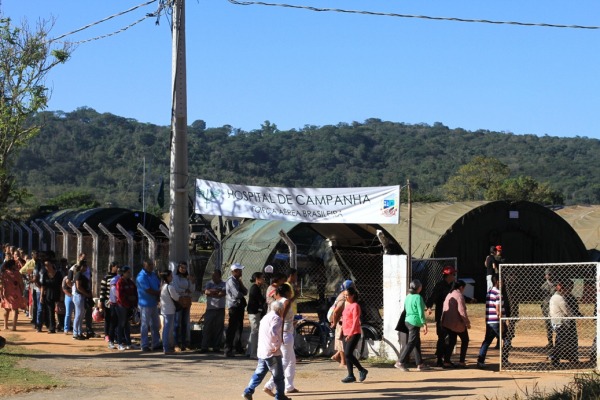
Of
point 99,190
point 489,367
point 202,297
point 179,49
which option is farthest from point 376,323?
point 99,190

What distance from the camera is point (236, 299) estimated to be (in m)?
16.0

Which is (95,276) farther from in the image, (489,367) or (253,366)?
(489,367)

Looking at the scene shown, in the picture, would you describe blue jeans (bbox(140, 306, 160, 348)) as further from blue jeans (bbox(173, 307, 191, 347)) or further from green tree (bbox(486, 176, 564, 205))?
Answer: green tree (bbox(486, 176, 564, 205))

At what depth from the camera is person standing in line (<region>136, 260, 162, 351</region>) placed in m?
16.8

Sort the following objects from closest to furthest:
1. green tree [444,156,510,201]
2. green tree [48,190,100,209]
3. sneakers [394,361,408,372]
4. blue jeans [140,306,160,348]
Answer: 1. sneakers [394,361,408,372]
2. blue jeans [140,306,160,348]
3. green tree [48,190,100,209]
4. green tree [444,156,510,201]

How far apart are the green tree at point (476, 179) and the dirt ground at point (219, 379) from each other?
5076 cm

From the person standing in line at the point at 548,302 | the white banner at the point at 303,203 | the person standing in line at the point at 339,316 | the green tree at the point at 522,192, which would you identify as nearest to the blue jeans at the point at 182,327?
the white banner at the point at 303,203

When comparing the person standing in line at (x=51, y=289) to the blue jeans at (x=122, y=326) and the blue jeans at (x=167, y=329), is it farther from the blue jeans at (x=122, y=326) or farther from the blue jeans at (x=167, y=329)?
the blue jeans at (x=167, y=329)

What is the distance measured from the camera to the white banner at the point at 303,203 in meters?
16.3

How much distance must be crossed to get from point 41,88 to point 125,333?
20.7ft

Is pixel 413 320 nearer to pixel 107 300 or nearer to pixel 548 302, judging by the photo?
pixel 548 302

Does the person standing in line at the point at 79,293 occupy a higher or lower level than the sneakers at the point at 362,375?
higher

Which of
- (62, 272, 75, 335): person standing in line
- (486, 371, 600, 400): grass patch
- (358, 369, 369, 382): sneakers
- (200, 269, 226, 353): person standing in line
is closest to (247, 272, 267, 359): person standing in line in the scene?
(200, 269, 226, 353): person standing in line

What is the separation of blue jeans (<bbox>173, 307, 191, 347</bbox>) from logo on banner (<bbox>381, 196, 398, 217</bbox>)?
13.0 feet
